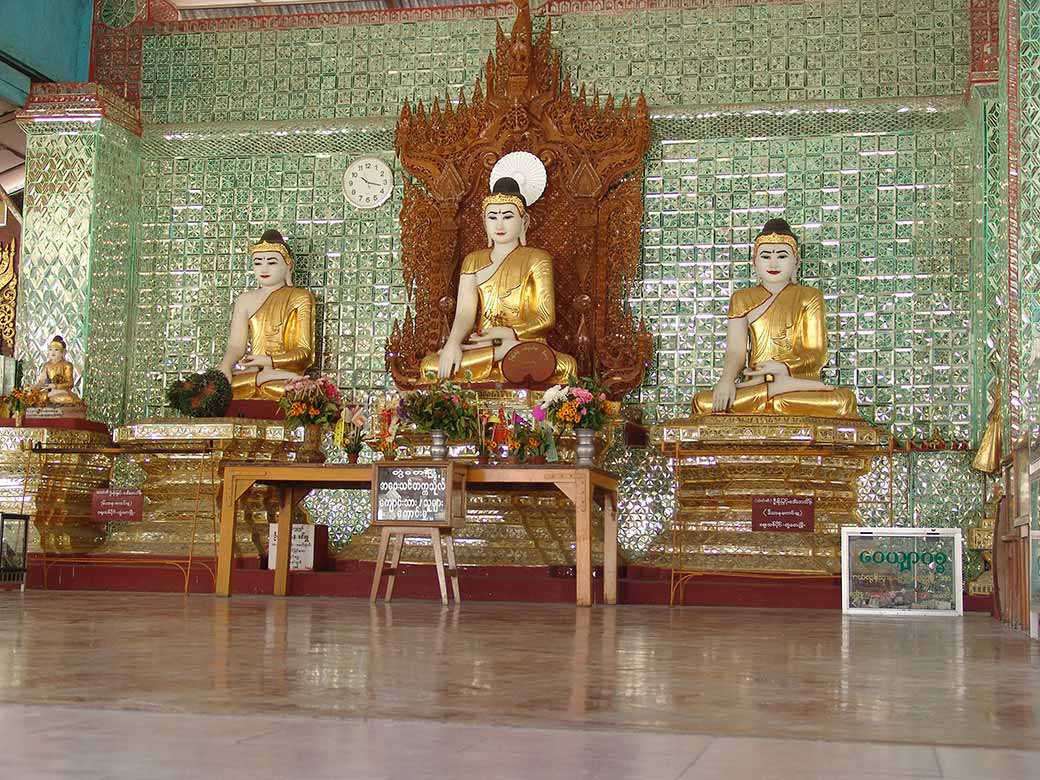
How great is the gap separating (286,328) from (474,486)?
2.92 m

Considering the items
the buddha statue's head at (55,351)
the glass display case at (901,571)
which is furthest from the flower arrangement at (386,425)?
the buddha statue's head at (55,351)

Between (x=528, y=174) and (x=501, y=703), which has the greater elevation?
(x=528, y=174)

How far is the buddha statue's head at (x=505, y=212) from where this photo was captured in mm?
9945

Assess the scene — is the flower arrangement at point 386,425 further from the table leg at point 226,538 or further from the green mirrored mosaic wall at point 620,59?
the green mirrored mosaic wall at point 620,59

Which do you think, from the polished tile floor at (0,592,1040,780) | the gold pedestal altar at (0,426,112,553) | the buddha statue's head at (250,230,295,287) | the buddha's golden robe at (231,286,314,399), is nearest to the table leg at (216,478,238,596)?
the gold pedestal altar at (0,426,112,553)

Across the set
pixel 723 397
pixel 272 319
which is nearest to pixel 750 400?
pixel 723 397

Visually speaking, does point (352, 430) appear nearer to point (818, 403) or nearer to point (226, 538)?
point (226, 538)

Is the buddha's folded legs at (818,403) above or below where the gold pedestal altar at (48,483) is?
above

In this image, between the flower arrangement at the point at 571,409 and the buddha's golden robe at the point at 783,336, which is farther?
the buddha's golden robe at the point at 783,336

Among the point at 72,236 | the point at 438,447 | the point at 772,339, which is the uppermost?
the point at 72,236

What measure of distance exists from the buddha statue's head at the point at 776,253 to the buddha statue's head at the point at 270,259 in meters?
3.64

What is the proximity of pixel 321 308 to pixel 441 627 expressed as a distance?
608 cm

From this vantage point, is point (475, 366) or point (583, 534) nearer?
point (583, 534)

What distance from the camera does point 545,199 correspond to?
10.5 metres
